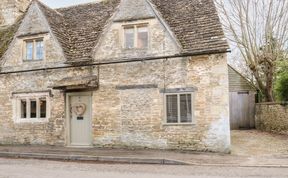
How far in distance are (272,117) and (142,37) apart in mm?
9887

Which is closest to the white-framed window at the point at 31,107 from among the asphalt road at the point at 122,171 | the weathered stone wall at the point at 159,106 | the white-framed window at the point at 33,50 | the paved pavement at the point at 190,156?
the white-framed window at the point at 33,50

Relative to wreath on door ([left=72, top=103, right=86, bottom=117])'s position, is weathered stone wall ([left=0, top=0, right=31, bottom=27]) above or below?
above

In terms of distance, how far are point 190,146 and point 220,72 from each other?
3.30 m

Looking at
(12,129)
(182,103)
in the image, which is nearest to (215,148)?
(182,103)

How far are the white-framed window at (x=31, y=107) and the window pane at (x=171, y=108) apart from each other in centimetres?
608

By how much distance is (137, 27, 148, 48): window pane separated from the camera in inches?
625

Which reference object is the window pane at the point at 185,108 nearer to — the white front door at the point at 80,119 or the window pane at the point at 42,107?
the white front door at the point at 80,119

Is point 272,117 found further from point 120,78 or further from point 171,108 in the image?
point 120,78

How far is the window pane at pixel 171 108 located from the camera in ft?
49.5

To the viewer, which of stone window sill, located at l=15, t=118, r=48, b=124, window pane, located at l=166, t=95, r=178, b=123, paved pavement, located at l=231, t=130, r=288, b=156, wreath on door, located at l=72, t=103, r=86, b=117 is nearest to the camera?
paved pavement, located at l=231, t=130, r=288, b=156

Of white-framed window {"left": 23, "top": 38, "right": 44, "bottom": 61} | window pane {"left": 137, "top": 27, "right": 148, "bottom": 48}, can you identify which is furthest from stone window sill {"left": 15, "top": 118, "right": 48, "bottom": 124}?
window pane {"left": 137, "top": 27, "right": 148, "bottom": 48}

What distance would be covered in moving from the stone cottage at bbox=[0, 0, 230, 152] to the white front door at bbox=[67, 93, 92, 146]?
1.9 inches

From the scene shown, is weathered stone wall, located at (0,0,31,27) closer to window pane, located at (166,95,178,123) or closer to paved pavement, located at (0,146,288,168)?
paved pavement, located at (0,146,288,168)

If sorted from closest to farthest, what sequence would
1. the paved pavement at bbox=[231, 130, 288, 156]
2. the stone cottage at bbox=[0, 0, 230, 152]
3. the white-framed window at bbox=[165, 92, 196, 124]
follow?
the paved pavement at bbox=[231, 130, 288, 156]
the stone cottage at bbox=[0, 0, 230, 152]
the white-framed window at bbox=[165, 92, 196, 124]
